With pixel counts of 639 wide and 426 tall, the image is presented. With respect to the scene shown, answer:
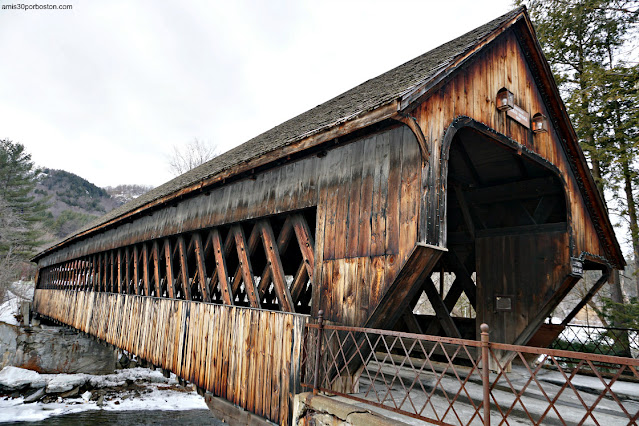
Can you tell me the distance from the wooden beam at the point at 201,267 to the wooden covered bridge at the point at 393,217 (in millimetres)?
36

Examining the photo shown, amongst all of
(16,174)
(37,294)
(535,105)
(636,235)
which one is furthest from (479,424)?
(16,174)

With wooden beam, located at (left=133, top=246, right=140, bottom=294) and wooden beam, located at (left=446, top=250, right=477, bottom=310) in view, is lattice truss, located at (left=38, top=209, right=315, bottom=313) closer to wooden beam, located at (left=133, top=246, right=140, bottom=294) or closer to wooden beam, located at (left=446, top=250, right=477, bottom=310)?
wooden beam, located at (left=133, top=246, right=140, bottom=294)

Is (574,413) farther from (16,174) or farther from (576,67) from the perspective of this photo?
(16,174)

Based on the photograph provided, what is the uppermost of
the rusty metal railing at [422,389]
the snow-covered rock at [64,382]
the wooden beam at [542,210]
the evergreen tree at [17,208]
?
the evergreen tree at [17,208]

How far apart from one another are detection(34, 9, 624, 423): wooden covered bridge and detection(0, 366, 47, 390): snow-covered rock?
7.50 metres

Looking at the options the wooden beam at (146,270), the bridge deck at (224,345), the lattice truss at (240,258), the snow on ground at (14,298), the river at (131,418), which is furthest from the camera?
the snow on ground at (14,298)

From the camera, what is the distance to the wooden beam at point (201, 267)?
730 centimetres

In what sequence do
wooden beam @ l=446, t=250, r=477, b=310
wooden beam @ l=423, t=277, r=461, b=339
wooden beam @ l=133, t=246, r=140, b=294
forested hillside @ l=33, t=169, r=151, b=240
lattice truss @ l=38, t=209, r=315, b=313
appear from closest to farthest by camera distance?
lattice truss @ l=38, t=209, r=315, b=313 → wooden beam @ l=423, t=277, r=461, b=339 → wooden beam @ l=446, t=250, r=477, b=310 → wooden beam @ l=133, t=246, r=140, b=294 → forested hillside @ l=33, t=169, r=151, b=240

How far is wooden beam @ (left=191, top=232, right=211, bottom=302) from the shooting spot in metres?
7.30

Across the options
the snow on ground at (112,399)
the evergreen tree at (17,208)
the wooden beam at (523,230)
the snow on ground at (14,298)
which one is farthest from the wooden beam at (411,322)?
the evergreen tree at (17,208)

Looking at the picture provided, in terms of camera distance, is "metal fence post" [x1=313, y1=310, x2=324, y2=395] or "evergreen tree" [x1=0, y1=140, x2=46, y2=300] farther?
"evergreen tree" [x1=0, y1=140, x2=46, y2=300]

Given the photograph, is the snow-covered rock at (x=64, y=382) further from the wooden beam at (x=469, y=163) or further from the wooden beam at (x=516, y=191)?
the wooden beam at (x=469, y=163)

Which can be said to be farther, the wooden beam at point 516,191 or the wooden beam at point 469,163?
the wooden beam at point 516,191

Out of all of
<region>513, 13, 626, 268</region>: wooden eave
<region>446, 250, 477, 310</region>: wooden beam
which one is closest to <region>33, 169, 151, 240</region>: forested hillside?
<region>446, 250, 477, 310</region>: wooden beam
